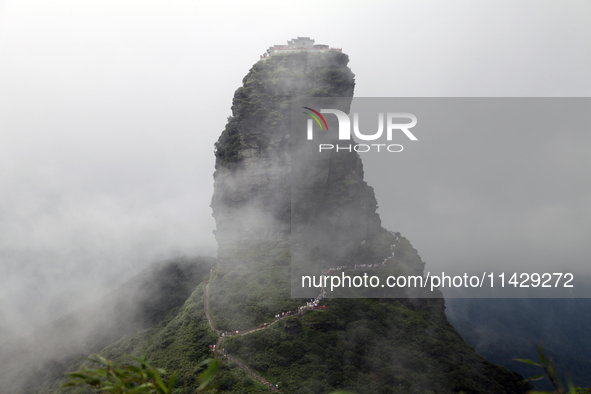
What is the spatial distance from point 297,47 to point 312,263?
102 feet

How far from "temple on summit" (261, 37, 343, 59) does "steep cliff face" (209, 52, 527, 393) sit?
1.47 metres

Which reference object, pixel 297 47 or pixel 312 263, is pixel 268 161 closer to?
pixel 312 263

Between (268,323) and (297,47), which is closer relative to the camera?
(268,323)

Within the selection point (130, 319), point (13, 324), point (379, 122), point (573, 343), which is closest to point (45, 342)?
point (130, 319)

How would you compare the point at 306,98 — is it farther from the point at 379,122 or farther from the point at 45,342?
the point at 45,342

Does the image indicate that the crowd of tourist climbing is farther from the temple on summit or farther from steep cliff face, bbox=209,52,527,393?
the temple on summit

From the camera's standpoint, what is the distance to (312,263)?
35.8 meters

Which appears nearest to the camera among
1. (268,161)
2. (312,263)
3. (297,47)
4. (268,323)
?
(268,323)

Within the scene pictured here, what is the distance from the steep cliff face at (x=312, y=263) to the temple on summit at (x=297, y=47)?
1470 millimetres

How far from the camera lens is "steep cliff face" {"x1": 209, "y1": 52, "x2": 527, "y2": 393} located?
80.3ft

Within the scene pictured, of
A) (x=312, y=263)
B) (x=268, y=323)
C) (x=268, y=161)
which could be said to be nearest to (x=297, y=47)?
(x=268, y=161)

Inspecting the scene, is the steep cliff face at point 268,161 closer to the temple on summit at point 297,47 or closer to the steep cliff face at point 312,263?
the steep cliff face at point 312,263

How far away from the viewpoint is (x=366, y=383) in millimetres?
23125

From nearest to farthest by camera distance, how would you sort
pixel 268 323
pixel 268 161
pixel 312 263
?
pixel 268 323
pixel 312 263
pixel 268 161
